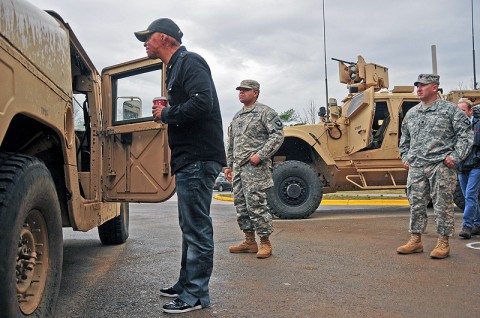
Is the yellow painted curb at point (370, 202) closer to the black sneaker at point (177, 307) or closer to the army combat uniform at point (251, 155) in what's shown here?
the army combat uniform at point (251, 155)

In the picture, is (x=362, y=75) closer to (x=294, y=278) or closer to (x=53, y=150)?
(x=294, y=278)

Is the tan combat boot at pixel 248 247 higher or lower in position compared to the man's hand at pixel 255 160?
lower

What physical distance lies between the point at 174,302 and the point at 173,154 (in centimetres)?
88

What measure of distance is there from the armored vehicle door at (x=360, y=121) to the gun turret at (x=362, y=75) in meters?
0.79

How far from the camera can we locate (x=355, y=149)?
8.11 meters

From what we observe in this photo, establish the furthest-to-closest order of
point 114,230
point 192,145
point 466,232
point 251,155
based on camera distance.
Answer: point 466,232
point 114,230
point 251,155
point 192,145

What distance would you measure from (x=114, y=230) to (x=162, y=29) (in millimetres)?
2928

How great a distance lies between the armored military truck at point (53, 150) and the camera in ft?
6.44

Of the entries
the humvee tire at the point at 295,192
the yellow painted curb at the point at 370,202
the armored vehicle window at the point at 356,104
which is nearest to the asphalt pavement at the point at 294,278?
the humvee tire at the point at 295,192

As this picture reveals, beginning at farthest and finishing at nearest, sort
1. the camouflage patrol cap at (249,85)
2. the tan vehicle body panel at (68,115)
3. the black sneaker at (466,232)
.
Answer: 1. the black sneaker at (466,232)
2. the camouflage patrol cap at (249,85)
3. the tan vehicle body panel at (68,115)

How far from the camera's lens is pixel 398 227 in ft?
21.0

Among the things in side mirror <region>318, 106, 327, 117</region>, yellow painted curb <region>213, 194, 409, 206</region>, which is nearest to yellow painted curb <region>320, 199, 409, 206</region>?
yellow painted curb <region>213, 194, 409, 206</region>

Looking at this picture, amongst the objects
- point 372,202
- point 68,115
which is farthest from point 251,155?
point 372,202

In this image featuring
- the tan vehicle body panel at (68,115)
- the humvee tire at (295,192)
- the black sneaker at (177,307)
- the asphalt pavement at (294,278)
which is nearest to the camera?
the tan vehicle body panel at (68,115)
